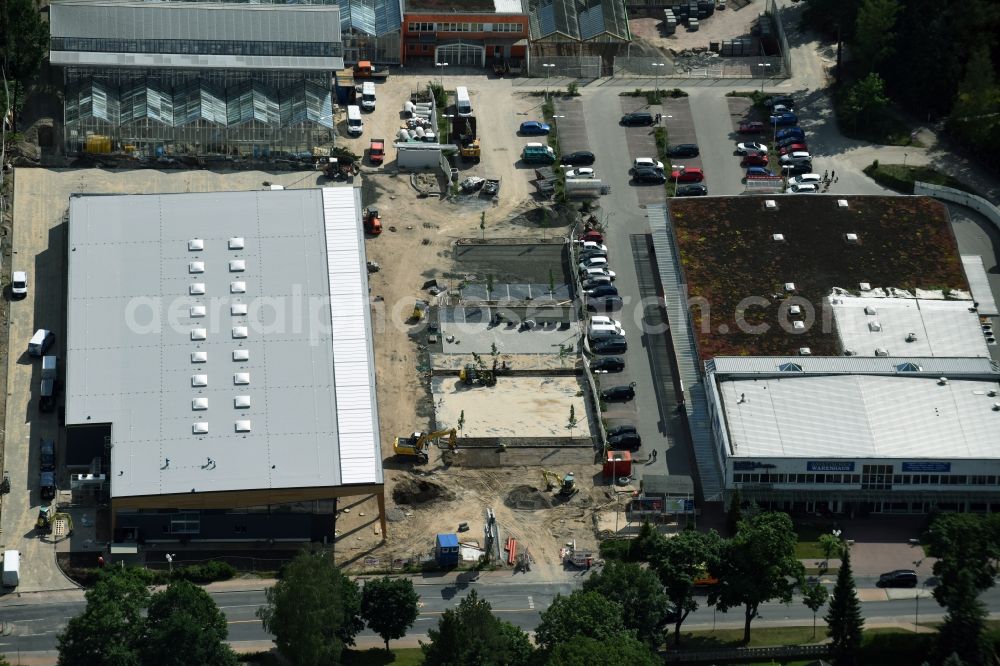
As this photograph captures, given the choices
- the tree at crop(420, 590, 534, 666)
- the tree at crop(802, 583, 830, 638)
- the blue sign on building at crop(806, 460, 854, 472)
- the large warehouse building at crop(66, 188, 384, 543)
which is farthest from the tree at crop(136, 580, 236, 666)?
the blue sign on building at crop(806, 460, 854, 472)

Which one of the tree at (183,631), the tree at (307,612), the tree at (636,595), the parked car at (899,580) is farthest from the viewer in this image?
the parked car at (899,580)

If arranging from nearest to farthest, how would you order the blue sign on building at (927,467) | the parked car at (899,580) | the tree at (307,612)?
the tree at (307,612) → the parked car at (899,580) → the blue sign on building at (927,467)

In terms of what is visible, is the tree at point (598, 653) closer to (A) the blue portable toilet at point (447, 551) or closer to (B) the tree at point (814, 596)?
(B) the tree at point (814, 596)

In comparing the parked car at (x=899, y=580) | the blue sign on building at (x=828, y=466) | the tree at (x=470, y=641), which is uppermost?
the blue sign on building at (x=828, y=466)

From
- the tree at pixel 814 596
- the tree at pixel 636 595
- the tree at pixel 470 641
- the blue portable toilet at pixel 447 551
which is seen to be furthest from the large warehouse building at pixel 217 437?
the tree at pixel 814 596

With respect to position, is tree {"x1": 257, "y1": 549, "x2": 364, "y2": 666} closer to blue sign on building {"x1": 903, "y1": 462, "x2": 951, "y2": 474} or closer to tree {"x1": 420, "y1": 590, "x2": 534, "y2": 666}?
tree {"x1": 420, "y1": 590, "x2": 534, "y2": 666}

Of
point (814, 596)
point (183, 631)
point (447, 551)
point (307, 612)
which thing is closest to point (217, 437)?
point (447, 551)

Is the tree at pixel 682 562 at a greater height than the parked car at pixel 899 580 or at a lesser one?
greater

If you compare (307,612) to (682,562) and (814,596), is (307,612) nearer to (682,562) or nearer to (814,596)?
(682,562)
